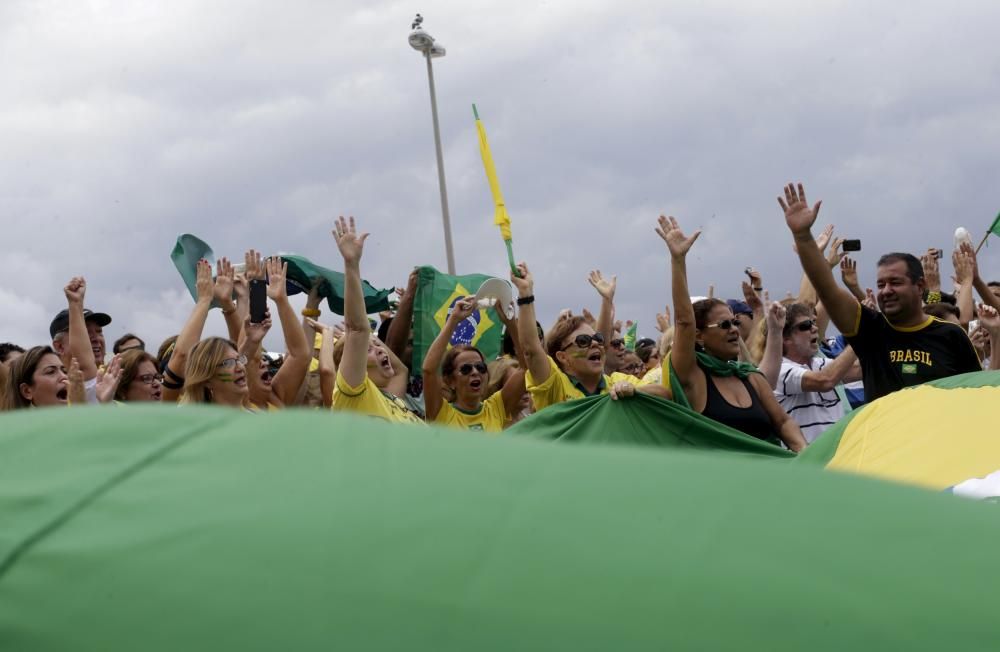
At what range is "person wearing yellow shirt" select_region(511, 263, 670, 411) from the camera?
618 cm

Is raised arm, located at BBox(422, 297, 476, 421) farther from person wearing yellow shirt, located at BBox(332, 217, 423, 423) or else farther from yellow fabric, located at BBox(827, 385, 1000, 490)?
yellow fabric, located at BBox(827, 385, 1000, 490)

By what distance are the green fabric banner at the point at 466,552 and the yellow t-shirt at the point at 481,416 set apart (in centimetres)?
481

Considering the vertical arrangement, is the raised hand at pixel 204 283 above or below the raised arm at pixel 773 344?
above

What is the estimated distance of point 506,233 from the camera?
884cm

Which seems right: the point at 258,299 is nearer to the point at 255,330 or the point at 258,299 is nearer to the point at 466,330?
the point at 255,330

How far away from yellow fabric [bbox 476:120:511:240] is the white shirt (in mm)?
2926

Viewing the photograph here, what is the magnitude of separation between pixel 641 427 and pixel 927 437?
82.2 inches

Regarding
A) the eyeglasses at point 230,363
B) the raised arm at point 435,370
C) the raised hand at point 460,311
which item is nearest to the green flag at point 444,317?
the raised hand at point 460,311

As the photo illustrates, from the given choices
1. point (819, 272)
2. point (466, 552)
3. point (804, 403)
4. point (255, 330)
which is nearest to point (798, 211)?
point (819, 272)

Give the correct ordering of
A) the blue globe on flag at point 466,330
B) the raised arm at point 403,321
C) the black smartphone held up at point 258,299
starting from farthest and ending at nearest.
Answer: the blue globe on flag at point 466,330 < the raised arm at point 403,321 < the black smartphone held up at point 258,299

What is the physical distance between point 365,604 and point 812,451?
10.7 feet

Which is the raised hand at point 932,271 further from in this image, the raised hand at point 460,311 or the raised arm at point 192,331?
the raised arm at point 192,331

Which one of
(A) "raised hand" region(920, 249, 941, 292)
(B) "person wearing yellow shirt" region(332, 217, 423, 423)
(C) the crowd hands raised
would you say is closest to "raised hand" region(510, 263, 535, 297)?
(C) the crowd hands raised

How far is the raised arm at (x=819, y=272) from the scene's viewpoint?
17.5 ft
